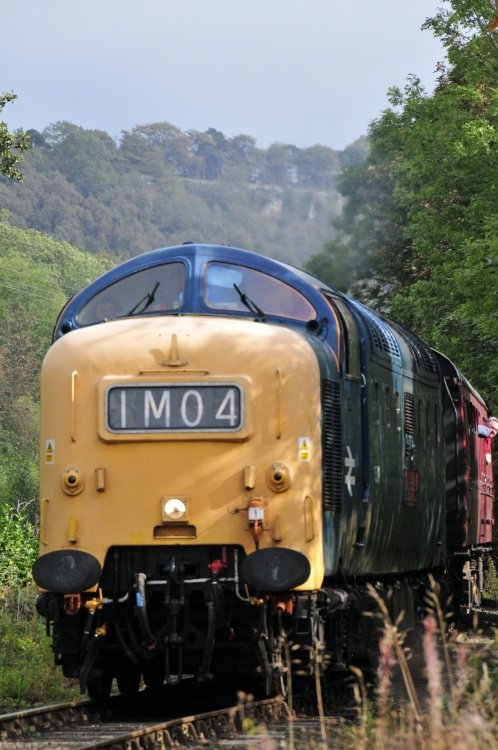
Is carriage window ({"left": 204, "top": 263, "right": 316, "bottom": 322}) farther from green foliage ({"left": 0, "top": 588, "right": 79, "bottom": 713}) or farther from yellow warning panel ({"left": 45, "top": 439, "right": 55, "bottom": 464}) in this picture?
green foliage ({"left": 0, "top": 588, "right": 79, "bottom": 713})

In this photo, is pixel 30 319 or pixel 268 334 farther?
pixel 30 319

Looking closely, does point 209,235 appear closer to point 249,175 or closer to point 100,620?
point 249,175

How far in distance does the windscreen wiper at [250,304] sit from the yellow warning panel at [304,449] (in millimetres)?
1276

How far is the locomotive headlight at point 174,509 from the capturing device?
420 inches

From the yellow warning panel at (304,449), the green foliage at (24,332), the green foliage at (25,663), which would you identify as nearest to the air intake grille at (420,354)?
the yellow warning panel at (304,449)

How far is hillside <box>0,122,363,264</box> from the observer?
126m

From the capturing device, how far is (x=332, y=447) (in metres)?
11.3

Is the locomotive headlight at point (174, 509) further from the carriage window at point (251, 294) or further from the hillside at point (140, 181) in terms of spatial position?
the hillside at point (140, 181)

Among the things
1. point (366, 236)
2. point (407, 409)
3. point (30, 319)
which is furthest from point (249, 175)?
point (407, 409)

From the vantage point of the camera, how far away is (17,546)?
24.0 m

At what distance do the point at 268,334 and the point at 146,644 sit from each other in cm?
262

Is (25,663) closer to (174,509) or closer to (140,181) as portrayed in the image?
(174,509)

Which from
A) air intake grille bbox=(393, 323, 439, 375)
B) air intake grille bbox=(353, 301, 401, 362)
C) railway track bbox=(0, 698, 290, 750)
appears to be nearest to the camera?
railway track bbox=(0, 698, 290, 750)

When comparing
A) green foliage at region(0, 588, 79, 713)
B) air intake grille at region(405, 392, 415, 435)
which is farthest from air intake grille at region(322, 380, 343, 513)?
green foliage at region(0, 588, 79, 713)
